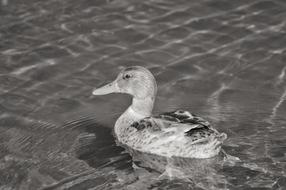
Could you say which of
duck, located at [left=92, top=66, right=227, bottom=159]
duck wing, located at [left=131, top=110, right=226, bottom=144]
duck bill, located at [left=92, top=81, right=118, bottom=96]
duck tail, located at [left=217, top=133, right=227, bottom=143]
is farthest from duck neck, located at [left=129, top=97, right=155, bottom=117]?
duck tail, located at [left=217, top=133, right=227, bottom=143]

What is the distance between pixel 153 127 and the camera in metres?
8.05

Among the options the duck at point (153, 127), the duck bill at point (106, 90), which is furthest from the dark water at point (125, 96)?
the duck bill at point (106, 90)

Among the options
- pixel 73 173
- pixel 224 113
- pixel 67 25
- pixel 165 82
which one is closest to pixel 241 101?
pixel 224 113

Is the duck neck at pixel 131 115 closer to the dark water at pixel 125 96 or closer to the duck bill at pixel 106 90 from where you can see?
the dark water at pixel 125 96

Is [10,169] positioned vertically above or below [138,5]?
below

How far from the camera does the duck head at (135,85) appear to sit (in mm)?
8523

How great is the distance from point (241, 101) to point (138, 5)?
10.9 feet

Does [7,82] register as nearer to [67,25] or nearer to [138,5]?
[67,25]

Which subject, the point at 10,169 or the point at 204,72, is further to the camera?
the point at 204,72

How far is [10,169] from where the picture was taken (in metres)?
7.75

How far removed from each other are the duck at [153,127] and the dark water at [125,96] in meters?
0.14

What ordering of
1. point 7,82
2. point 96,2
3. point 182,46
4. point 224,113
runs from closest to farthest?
1. point 224,113
2. point 7,82
3. point 182,46
4. point 96,2

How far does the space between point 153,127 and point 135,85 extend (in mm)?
784

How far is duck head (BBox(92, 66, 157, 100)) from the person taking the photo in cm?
852
